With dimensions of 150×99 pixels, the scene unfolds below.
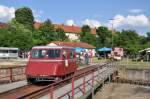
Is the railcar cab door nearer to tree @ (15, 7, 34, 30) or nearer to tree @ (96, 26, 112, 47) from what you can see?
tree @ (15, 7, 34, 30)

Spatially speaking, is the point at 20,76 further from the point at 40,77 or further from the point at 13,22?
the point at 13,22

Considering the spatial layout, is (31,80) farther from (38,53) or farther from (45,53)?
(45,53)

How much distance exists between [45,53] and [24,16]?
10474 cm

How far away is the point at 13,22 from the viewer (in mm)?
107938

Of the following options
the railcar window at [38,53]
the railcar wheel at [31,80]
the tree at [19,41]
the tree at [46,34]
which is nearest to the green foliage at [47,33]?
the tree at [46,34]

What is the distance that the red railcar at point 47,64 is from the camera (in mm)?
23922

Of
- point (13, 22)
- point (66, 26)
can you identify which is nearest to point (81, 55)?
point (13, 22)

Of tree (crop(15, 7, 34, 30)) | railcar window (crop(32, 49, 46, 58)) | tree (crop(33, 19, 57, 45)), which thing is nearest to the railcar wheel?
railcar window (crop(32, 49, 46, 58))

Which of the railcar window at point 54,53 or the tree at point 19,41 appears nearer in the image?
the railcar window at point 54,53

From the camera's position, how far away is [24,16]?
421 feet

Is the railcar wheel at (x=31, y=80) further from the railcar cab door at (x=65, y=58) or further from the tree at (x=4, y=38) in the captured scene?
the tree at (x=4, y=38)

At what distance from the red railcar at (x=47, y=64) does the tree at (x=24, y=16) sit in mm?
102655

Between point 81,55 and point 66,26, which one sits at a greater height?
point 66,26

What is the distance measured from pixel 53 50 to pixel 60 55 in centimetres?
56
